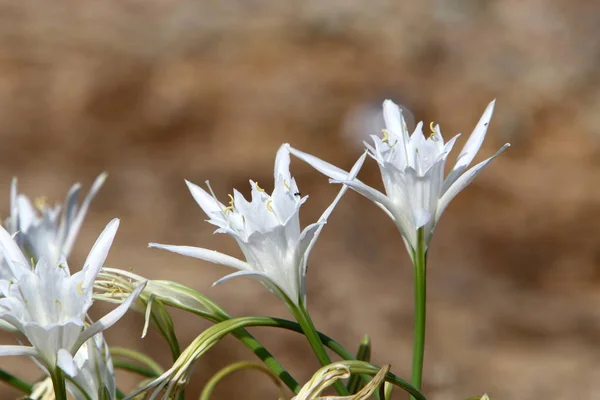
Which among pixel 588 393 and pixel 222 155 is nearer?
pixel 588 393

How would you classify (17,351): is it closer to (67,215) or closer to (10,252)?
(10,252)

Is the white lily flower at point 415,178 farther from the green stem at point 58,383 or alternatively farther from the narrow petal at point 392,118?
the green stem at point 58,383

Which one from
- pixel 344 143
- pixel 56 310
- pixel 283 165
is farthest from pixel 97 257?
pixel 344 143

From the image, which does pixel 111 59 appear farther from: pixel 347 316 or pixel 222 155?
pixel 347 316

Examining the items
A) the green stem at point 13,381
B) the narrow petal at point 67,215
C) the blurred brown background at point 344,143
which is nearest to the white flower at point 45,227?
the narrow petal at point 67,215

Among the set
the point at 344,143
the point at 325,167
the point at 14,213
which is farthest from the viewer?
the point at 344,143

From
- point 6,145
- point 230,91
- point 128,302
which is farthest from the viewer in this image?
point 230,91

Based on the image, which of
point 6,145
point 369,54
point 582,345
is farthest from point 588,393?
point 6,145
